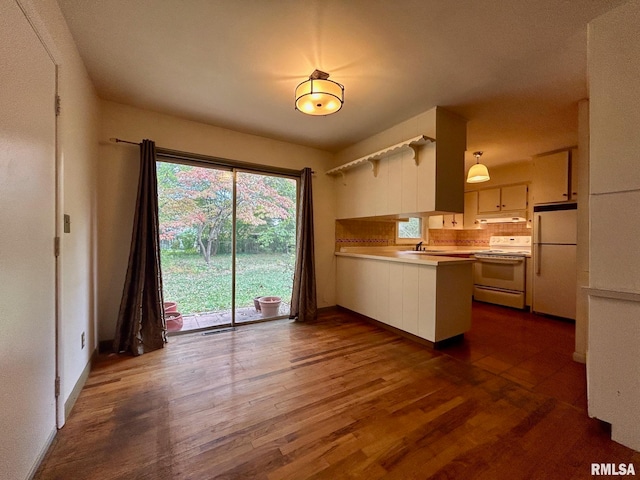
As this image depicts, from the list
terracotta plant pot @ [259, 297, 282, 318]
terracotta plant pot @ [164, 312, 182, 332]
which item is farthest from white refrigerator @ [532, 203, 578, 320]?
terracotta plant pot @ [164, 312, 182, 332]

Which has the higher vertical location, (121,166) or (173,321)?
(121,166)

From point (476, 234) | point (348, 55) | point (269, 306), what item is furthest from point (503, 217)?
point (269, 306)

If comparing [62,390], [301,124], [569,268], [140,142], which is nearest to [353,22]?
[301,124]

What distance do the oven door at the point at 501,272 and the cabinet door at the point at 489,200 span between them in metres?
0.98

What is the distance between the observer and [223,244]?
334 centimetres

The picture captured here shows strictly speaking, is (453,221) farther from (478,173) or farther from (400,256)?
(400,256)

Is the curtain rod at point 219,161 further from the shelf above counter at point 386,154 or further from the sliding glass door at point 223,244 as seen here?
the shelf above counter at point 386,154

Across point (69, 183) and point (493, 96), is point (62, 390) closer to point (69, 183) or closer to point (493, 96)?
point (69, 183)

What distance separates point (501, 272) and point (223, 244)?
4.61 m

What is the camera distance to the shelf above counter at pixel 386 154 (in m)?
2.67

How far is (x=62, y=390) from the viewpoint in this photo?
1.57 metres

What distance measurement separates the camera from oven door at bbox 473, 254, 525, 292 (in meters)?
4.22

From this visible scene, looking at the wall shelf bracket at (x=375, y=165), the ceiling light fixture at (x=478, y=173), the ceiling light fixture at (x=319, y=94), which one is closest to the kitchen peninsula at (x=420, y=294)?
the wall shelf bracket at (x=375, y=165)

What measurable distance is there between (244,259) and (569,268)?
459 cm
